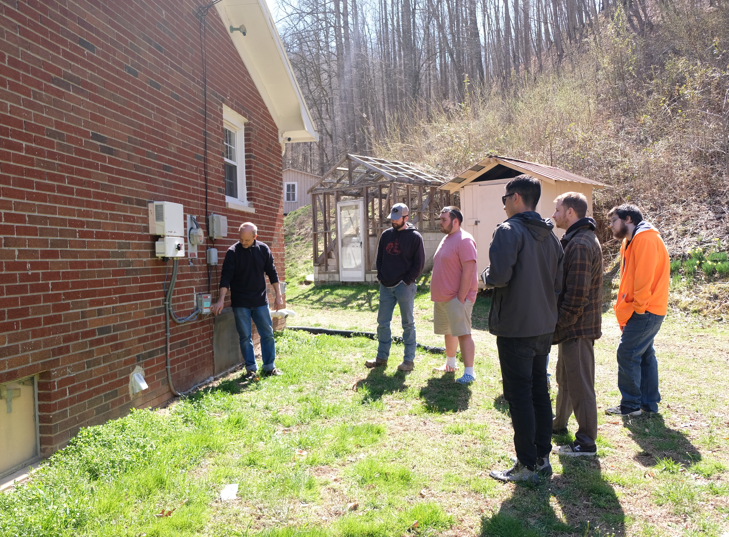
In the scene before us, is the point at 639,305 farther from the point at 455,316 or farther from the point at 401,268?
the point at 401,268

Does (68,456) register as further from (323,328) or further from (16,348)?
(323,328)

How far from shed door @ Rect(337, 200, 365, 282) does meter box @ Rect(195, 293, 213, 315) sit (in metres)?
10.00

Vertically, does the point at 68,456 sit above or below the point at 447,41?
below

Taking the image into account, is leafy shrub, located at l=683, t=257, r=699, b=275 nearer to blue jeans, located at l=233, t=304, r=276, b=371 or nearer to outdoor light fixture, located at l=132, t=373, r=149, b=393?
blue jeans, located at l=233, t=304, r=276, b=371

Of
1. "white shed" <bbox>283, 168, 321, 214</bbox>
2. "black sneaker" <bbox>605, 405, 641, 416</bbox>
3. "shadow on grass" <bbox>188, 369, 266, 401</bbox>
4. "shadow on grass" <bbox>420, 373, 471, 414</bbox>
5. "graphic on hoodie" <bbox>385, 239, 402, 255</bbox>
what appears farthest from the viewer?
"white shed" <bbox>283, 168, 321, 214</bbox>

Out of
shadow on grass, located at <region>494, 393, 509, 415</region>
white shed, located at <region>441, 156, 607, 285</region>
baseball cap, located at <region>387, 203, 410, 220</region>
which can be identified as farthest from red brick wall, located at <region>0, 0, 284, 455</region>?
white shed, located at <region>441, 156, 607, 285</region>

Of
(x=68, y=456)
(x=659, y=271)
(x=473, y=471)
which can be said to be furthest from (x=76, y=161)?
(x=659, y=271)

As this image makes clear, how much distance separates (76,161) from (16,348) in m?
1.55

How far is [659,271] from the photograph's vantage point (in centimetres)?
446

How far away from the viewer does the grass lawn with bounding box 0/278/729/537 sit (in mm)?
2838

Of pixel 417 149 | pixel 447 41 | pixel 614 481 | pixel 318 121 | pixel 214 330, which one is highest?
pixel 447 41

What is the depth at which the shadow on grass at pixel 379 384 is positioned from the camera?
5293 mm

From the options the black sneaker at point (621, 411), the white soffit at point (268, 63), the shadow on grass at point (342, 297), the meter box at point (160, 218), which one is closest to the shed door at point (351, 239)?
the shadow on grass at point (342, 297)

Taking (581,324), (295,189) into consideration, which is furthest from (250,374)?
(295,189)
